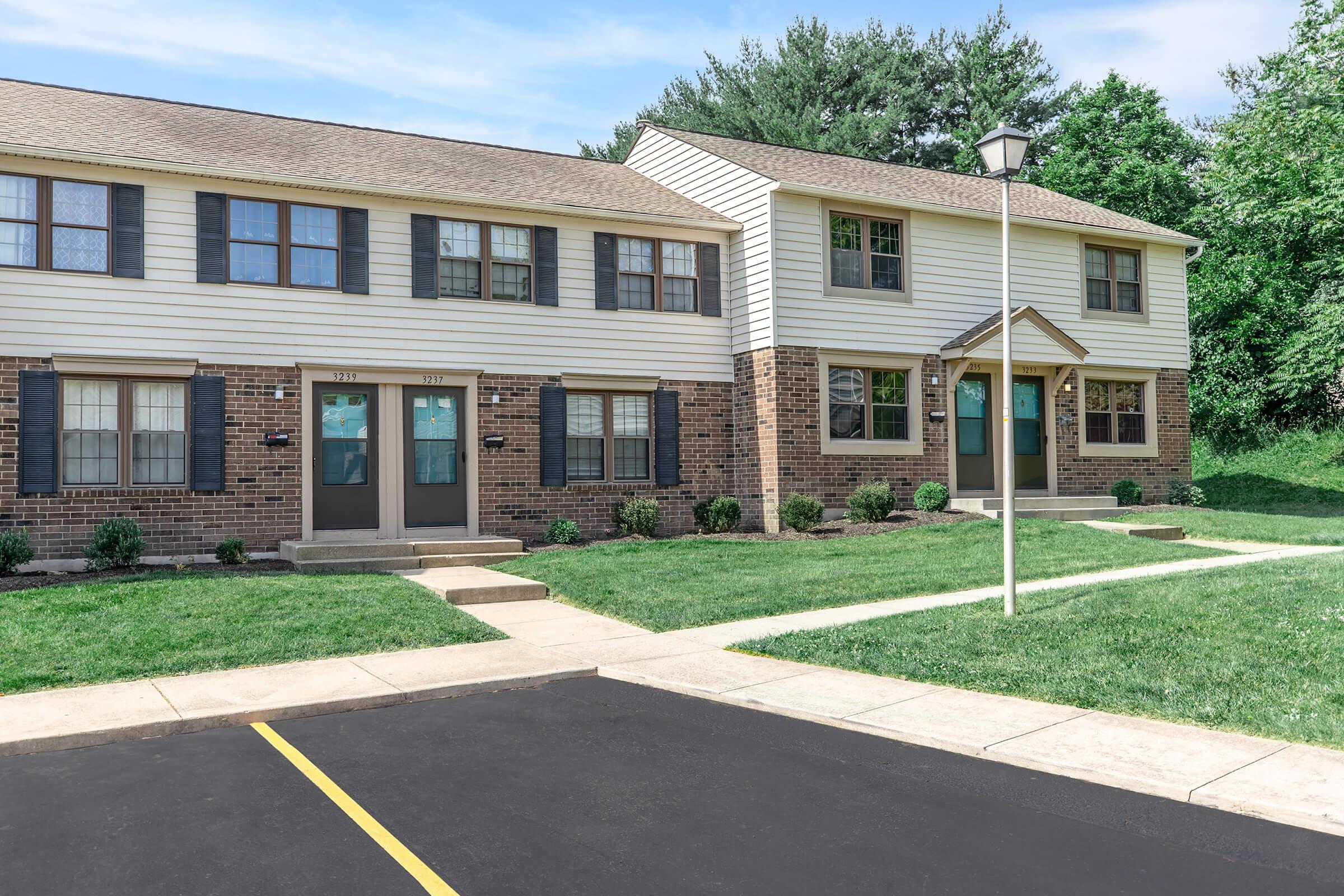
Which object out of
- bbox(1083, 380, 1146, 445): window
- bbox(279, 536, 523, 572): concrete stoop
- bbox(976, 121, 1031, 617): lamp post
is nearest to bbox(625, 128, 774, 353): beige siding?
bbox(279, 536, 523, 572): concrete stoop

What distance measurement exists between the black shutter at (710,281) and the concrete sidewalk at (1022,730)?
Result: 9.98m

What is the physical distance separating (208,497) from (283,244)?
387 centimetres

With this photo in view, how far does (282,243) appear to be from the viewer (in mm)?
15289

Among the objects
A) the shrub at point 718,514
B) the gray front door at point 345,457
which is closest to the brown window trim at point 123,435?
the gray front door at point 345,457

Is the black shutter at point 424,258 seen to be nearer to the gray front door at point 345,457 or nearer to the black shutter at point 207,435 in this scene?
the gray front door at point 345,457

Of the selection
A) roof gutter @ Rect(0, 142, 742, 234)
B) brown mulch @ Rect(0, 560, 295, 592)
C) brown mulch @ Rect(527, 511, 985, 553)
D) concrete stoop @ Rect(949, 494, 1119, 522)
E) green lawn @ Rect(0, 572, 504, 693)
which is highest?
roof gutter @ Rect(0, 142, 742, 234)

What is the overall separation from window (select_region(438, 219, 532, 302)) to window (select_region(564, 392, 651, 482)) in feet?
6.74


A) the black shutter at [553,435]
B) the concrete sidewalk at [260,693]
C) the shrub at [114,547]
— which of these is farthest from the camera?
the black shutter at [553,435]

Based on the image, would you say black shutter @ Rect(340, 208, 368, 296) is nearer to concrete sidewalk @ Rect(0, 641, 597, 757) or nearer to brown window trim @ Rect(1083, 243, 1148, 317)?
concrete sidewalk @ Rect(0, 641, 597, 757)

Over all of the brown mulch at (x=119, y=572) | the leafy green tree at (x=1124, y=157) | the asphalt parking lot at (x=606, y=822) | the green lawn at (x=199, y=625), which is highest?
the leafy green tree at (x=1124, y=157)

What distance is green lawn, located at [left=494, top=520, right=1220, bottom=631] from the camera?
36.9ft

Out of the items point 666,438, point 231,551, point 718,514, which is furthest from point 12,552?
point 718,514

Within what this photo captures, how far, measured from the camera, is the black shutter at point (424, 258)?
53.0ft

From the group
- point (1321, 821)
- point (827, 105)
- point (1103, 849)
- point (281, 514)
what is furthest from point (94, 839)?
point (827, 105)
